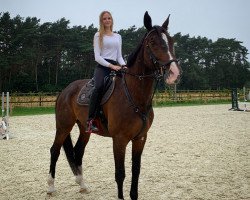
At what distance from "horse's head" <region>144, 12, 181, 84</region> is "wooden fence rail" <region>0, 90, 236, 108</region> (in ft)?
69.9

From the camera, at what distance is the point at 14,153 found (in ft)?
27.6

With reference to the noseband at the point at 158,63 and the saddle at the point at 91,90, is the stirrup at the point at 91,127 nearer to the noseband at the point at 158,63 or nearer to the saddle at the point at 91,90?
the saddle at the point at 91,90

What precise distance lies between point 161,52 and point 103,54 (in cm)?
124

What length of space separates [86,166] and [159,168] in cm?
167

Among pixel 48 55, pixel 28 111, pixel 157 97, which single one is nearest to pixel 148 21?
pixel 28 111

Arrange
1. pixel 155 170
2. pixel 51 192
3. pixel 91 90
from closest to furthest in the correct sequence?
pixel 91 90 < pixel 51 192 < pixel 155 170

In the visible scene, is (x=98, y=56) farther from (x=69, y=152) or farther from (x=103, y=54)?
(x=69, y=152)

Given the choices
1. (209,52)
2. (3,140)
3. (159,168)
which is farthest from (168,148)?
(209,52)

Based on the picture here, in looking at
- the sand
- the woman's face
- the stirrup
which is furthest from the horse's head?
the sand

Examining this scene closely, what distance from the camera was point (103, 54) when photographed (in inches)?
176

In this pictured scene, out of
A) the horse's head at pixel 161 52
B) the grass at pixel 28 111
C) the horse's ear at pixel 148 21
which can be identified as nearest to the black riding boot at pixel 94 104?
the horse's head at pixel 161 52

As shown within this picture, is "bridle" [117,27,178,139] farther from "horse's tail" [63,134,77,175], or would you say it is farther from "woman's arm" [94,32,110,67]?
"horse's tail" [63,134,77,175]

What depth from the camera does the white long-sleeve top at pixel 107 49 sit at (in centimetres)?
434

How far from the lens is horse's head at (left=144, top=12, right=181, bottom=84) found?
3.28 meters
